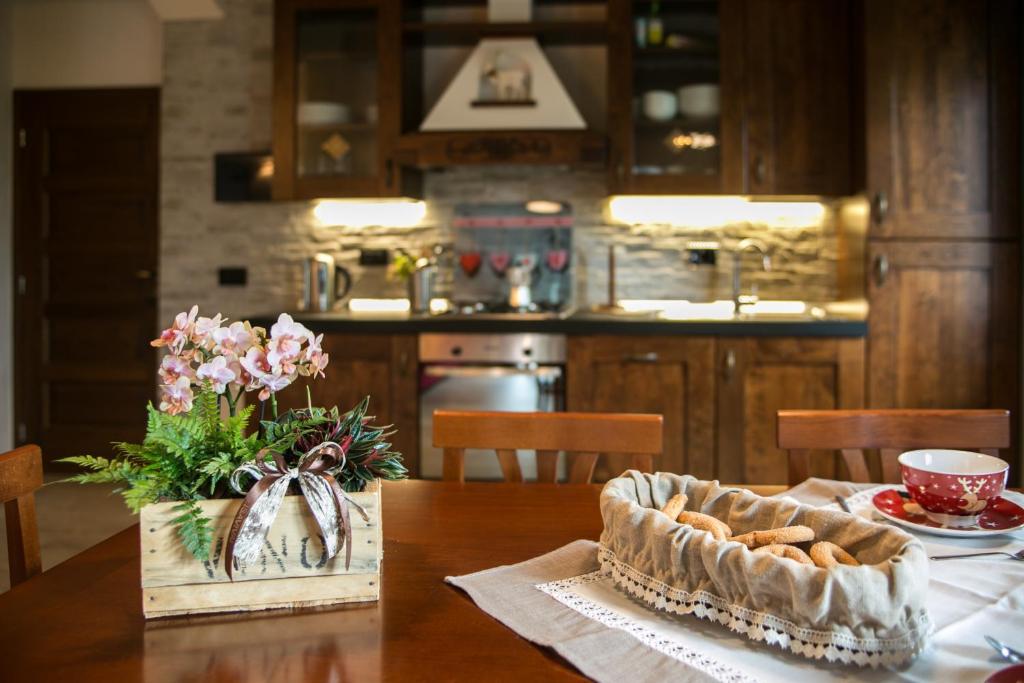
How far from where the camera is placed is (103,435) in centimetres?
482

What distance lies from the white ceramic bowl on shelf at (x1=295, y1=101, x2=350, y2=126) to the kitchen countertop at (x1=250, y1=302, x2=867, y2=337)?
0.94 m

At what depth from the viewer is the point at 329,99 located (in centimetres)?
412

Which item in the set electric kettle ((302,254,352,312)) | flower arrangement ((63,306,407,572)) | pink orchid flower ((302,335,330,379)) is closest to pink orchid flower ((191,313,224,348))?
flower arrangement ((63,306,407,572))

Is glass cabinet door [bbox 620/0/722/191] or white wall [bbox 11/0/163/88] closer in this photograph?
glass cabinet door [bbox 620/0/722/191]

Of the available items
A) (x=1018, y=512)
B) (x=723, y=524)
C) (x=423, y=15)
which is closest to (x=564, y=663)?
(x=723, y=524)

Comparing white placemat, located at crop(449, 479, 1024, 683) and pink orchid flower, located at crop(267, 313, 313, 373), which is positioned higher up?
pink orchid flower, located at crop(267, 313, 313, 373)

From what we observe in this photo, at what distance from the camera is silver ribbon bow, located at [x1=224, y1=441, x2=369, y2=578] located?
0.95m

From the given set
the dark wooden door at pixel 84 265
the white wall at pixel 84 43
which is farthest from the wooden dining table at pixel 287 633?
the white wall at pixel 84 43

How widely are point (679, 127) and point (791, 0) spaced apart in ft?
2.29

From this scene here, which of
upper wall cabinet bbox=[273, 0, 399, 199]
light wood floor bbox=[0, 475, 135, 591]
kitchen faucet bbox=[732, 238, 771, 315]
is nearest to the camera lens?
light wood floor bbox=[0, 475, 135, 591]

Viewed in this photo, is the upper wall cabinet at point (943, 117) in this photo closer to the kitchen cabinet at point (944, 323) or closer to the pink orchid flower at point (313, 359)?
the kitchen cabinet at point (944, 323)

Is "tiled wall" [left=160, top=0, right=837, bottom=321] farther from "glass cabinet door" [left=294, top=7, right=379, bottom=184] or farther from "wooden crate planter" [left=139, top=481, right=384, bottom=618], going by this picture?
"wooden crate planter" [left=139, top=481, right=384, bottom=618]

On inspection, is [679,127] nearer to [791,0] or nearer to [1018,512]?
[791,0]

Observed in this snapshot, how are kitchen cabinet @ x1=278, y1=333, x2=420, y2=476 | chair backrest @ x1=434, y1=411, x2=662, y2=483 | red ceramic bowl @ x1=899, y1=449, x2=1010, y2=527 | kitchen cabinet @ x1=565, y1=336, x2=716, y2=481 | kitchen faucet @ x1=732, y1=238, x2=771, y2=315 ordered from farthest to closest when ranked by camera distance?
kitchen faucet @ x1=732, y1=238, x2=771, y2=315, kitchen cabinet @ x1=278, y1=333, x2=420, y2=476, kitchen cabinet @ x1=565, y1=336, x2=716, y2=481, chair backrest @ x1=434, y1=411, x2=662, y2=483, red ceramic bowl @ x1=899, y1=449, x2=1010, y2=527
